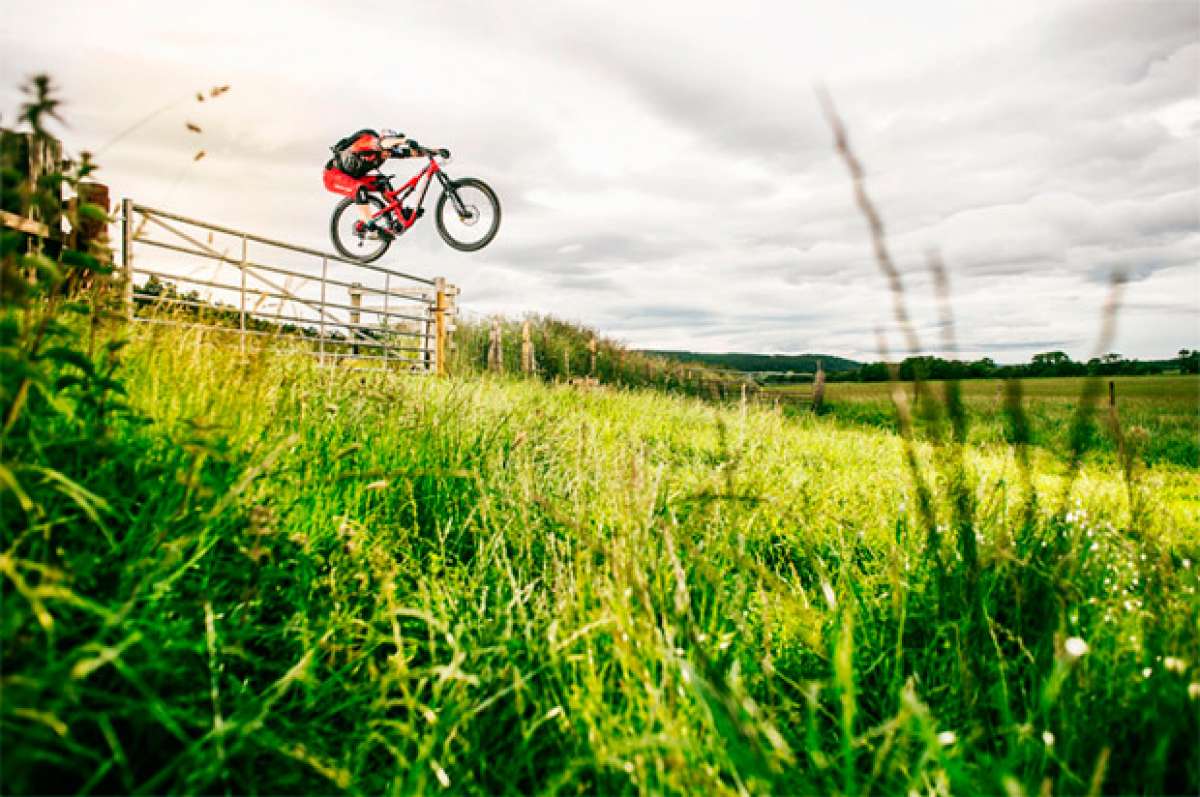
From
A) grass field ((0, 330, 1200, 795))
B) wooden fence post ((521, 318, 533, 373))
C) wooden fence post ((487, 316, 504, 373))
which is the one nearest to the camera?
grass field ((0, 330, 1200, 795))

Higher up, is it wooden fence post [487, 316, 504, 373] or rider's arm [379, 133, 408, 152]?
rider's arm [379, 133, 408, 152]

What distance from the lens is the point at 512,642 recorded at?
1.79 metres

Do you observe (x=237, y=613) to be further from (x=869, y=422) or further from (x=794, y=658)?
(x=869, y=422)

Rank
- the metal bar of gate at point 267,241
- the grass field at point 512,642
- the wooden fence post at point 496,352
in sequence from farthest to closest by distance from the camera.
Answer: the wooden fence post at point 496,352 → the metal bar of gate at point 267,241 → the grass field at point 512,642

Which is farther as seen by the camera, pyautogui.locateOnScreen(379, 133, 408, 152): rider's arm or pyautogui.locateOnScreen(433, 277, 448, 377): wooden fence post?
pyautogui.locateOnScreen(433, 277, 448, 377): wooden fence post

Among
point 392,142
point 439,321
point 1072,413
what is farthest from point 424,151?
point 1072,413

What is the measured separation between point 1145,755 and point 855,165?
1454mm

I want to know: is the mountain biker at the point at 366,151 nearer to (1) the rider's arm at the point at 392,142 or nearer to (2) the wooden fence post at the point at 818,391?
(1) the rider's arm at the point at 392,142

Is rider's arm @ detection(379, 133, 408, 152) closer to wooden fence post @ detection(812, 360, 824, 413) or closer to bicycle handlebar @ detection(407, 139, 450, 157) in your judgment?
bicycle handlebar @ detection(407, 139, 450, 157)

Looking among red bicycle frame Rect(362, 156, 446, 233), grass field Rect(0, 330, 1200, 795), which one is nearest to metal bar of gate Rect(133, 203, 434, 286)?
red bicycle frame Rect(362, 156, 446, 233)

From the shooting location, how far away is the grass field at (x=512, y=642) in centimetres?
139

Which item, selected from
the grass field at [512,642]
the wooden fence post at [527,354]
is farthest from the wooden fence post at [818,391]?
the grass field at [512,642]

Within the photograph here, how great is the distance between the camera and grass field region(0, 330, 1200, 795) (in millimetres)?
1389

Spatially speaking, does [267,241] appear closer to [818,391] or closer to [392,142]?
[392,142]
